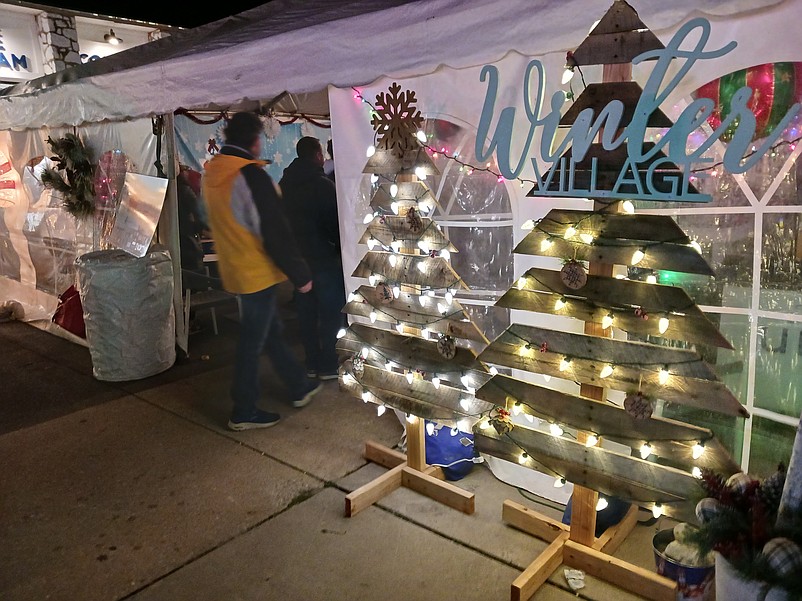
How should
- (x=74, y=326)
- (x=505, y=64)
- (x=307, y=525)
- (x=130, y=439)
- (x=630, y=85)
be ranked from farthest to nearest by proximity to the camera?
(x=74, y=326), (x=130, y=439), (x=307, y=525), (x=505, y=64), (x=630, y=85)

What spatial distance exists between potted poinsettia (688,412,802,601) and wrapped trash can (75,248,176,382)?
462 cm

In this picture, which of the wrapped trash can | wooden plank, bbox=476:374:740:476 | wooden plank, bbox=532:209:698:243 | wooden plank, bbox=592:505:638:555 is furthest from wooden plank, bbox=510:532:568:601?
the wrapped trash can

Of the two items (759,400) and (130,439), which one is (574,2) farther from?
(130,439)

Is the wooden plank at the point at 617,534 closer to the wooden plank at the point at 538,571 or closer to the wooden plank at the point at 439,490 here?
the wooden plank at the point at 538,571

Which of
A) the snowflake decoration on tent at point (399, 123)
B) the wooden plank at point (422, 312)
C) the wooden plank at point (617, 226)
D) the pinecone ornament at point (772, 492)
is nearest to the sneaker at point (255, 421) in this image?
the wooden plank at point (422, 312)

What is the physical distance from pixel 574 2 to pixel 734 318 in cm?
158

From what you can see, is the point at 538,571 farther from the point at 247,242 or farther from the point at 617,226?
the point at 247,242

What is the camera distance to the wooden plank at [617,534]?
2.91 meters

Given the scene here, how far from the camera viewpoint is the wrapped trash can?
5.16 m

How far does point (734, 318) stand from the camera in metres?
2.77

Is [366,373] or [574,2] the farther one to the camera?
[366,373]

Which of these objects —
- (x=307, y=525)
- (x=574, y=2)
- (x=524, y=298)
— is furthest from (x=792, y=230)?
(x=307, y=525)

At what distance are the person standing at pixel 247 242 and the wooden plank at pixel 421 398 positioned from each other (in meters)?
1.28

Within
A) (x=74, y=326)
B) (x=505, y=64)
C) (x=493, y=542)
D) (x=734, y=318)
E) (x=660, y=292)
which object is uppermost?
(x=505, y=64)
